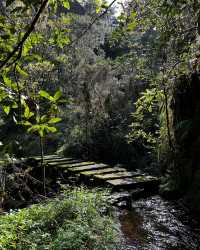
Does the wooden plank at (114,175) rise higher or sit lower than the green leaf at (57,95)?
lower

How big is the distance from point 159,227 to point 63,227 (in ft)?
7.46

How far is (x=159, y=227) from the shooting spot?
6.88 meters

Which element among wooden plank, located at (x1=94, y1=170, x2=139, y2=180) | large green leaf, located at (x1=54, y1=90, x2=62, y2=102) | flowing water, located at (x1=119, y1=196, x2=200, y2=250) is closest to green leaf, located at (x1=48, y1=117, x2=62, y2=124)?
large green leaf, located at (x1=54, y1=90, x2=62, y2=102)

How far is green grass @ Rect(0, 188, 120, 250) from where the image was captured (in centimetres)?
475

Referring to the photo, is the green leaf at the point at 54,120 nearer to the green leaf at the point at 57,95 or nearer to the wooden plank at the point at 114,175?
the green leaf at the point at 57,95

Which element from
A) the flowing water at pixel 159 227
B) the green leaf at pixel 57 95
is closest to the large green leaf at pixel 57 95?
the green leaf at pixel 57 95

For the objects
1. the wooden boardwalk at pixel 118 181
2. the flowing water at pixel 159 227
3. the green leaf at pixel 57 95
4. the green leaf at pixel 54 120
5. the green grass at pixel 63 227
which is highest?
the green leaf at pixel 57 95

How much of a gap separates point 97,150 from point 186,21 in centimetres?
1001

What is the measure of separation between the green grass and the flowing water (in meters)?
0.65

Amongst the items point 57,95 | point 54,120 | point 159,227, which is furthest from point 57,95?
point 159,227

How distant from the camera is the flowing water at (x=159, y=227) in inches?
234

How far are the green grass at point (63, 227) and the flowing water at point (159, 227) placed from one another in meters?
0.65

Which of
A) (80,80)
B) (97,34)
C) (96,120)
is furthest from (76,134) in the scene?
(97,34)

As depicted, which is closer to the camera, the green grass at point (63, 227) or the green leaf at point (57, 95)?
the green leaf at point (57, 95)
